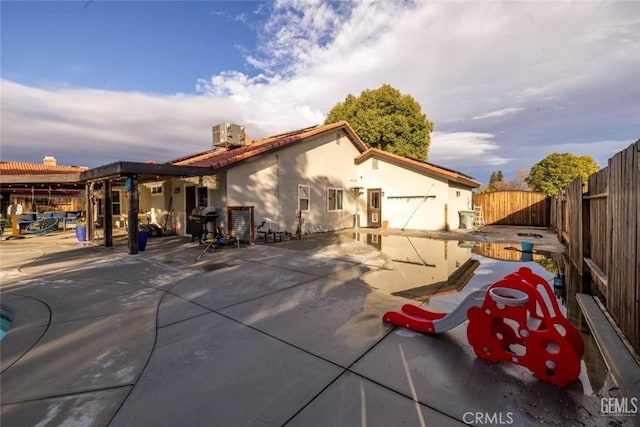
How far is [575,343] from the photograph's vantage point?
2.49 meters

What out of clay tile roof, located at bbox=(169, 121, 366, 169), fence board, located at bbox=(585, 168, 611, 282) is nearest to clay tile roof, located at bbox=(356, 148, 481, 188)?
clay tile roof, located at bbox=(169, 121, 366, 169)

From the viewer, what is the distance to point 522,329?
2504mm

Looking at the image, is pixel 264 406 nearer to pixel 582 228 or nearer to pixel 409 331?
pixel 409 331

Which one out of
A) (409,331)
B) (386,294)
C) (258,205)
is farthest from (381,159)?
(409,331)

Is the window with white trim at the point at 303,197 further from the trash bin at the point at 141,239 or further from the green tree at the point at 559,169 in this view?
the green tree at the point at 559,169

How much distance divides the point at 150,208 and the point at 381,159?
1290cm

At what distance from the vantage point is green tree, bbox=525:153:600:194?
28.0 meters

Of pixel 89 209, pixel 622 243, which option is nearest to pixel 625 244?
pixel 622 243

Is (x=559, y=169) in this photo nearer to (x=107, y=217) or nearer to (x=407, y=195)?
(x=407, y=195)

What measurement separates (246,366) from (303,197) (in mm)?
11222

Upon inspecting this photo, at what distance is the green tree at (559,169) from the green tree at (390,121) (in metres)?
15.1

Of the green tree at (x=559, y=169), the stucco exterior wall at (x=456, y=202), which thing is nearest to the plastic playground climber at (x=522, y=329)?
the stucco exterior wall at (x=456, y=202)

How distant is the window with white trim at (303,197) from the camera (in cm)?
1345

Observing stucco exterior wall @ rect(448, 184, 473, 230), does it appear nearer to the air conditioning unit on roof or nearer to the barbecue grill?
the barbecue grill
